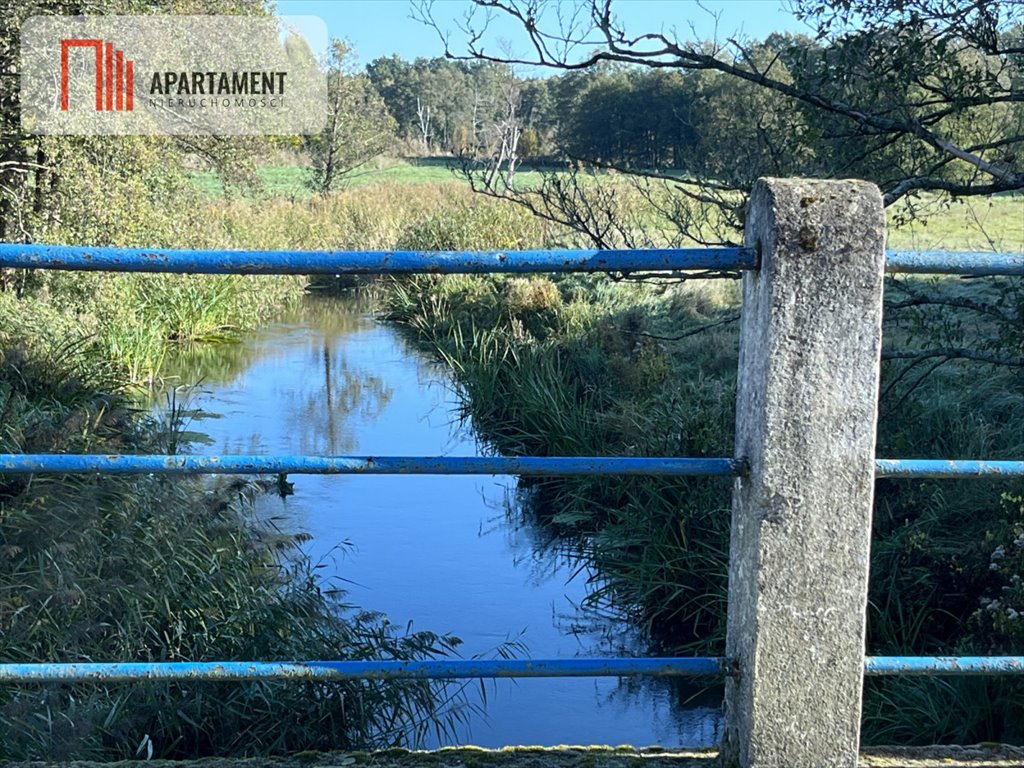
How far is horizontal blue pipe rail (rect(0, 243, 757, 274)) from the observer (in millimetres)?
2375

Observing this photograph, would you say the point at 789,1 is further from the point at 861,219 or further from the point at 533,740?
the point at 861,219

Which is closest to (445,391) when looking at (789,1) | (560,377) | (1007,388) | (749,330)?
(560,377)

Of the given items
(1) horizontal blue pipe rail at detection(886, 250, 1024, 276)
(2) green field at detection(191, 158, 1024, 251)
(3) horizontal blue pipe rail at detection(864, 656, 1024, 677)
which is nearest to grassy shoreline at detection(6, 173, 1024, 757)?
(2) green field at detection(191, 158, 1024, 251)

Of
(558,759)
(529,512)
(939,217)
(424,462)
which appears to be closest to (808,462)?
(424,462)

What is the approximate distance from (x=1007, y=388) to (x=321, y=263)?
25.0ft

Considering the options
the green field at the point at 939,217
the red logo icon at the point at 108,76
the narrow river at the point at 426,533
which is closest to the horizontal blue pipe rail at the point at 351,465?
the narrow river at the point at 426,533

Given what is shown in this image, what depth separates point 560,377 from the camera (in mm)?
11000

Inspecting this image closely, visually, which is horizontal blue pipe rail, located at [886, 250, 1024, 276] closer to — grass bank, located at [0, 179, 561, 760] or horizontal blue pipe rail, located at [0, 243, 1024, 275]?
horizontal blue pipe rail, located at [0, 243, 1024, 275]

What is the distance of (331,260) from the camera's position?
2387 millimetres

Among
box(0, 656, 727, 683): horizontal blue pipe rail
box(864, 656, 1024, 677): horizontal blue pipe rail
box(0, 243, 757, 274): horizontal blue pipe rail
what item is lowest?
box(0, 656, 727, 683): horizontal blue pipe rail

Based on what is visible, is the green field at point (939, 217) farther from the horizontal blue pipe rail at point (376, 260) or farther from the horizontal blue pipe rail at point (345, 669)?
the horizontal blue pipe rail at point (345, 669)

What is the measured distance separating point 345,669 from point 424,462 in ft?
1.52

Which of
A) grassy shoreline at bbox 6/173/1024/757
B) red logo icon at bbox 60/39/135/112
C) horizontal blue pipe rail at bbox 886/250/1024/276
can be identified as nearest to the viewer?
horizontal blue pipe rail at bbox 886/250/1024/276

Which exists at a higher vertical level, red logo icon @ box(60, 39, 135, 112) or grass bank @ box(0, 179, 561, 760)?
red logo icon @ box(60, 39, 135, 112)
